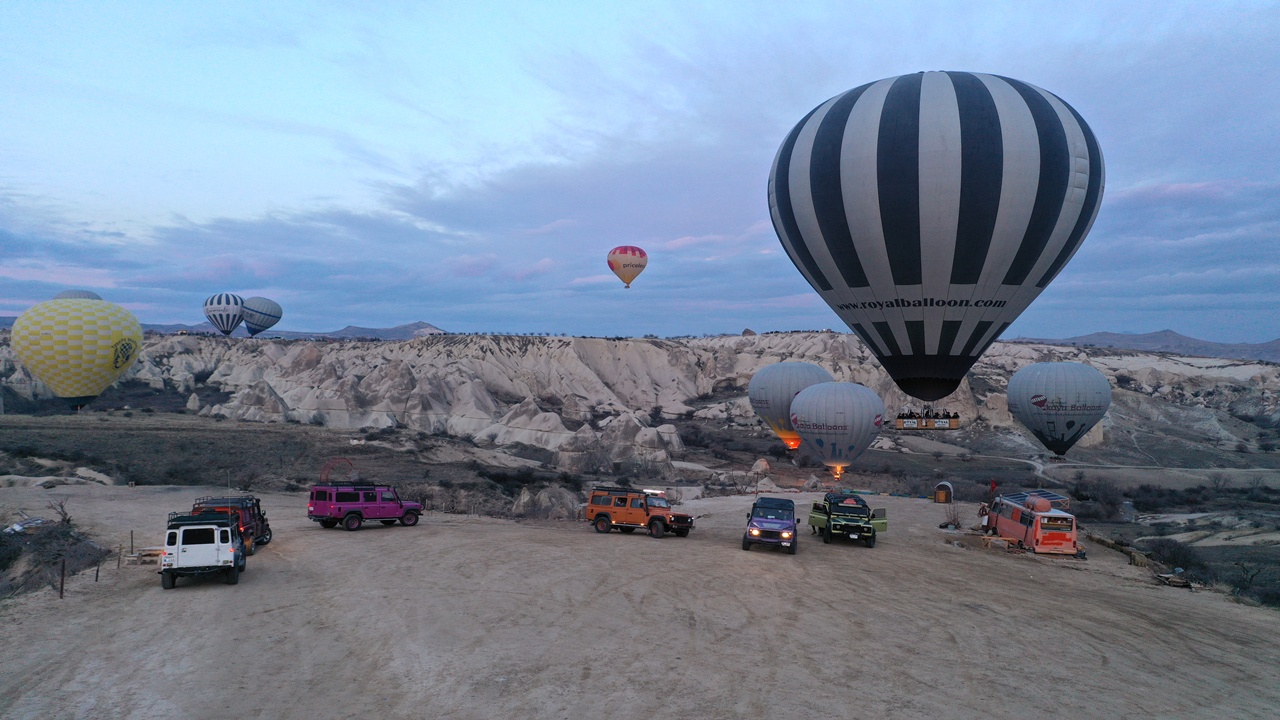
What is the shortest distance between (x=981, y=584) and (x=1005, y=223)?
1419 cm

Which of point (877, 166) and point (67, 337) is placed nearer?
point (877, 166)

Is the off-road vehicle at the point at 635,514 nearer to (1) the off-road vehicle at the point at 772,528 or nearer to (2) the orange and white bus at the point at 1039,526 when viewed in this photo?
(1) the off-road vehicle at the point at 772,528

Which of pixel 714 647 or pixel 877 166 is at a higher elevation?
pixel 877 166

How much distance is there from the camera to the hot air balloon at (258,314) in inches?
4643

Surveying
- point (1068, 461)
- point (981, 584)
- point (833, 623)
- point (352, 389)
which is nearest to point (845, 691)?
point (833, 623)

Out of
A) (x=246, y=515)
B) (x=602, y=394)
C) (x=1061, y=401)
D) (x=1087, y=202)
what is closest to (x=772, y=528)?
(x=246, y=515)

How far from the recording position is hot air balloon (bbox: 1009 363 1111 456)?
42.1 meters

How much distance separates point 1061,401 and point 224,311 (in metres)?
114

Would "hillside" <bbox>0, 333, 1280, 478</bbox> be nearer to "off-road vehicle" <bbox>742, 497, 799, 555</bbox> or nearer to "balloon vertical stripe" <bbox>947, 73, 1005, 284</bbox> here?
"off-road vehicle" <bbox>742, 497, 799, 555</bbox>

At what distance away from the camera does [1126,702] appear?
10.9 metres

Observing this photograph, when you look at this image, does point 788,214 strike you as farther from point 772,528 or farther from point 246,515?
point 246,515

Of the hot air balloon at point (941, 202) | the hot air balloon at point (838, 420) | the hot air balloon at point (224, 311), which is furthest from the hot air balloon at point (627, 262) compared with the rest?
the hot air balloon at point (224, 311)

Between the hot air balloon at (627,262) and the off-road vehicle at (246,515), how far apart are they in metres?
55.4

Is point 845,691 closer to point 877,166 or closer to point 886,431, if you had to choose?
point 877,166
